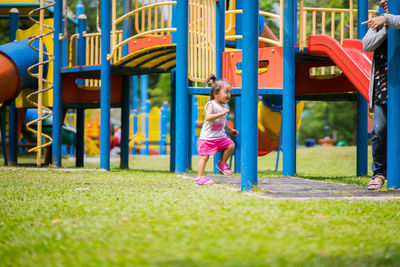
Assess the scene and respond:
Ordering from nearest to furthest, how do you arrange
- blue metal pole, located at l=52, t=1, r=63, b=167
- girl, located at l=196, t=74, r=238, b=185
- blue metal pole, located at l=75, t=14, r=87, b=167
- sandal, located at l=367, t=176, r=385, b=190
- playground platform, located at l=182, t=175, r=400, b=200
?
playground platform, located at l=182, t=175, r=400, b=200 < sandal, located at l=367, t=176, r=385, b=190 < girl, located at l=196, t=74, r=238, b=185 < blue metal pole, located at l=52, t=1, r=63, b=167 < blue metal pole, located at l=75, t=14, r=87, b=167

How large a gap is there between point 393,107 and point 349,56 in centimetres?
184

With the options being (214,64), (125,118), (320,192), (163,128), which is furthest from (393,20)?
(163,128)

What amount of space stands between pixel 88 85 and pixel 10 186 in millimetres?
6520

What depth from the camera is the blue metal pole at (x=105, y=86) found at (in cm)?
904

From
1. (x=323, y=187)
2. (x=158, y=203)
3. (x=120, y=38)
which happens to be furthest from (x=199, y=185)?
(x=120, y=38)

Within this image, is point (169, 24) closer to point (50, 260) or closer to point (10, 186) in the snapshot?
point (10, 186)

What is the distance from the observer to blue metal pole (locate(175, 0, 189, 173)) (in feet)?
25.3

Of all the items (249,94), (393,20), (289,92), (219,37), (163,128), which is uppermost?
(219,37)

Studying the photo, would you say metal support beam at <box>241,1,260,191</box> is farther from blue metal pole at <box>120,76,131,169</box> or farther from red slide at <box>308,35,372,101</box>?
blue metal pole at <box>120,76,131,169</box>

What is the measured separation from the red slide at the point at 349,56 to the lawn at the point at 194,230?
2685 mm

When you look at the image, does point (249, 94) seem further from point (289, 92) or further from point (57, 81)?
point (57, 81)

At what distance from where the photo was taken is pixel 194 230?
9.85ft

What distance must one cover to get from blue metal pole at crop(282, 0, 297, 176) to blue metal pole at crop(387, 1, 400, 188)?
244cm

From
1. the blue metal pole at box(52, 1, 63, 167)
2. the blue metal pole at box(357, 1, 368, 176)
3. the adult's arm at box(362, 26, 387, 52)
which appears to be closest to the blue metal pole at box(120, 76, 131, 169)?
the blue metal pole at box(52, 1, 63, 167)
